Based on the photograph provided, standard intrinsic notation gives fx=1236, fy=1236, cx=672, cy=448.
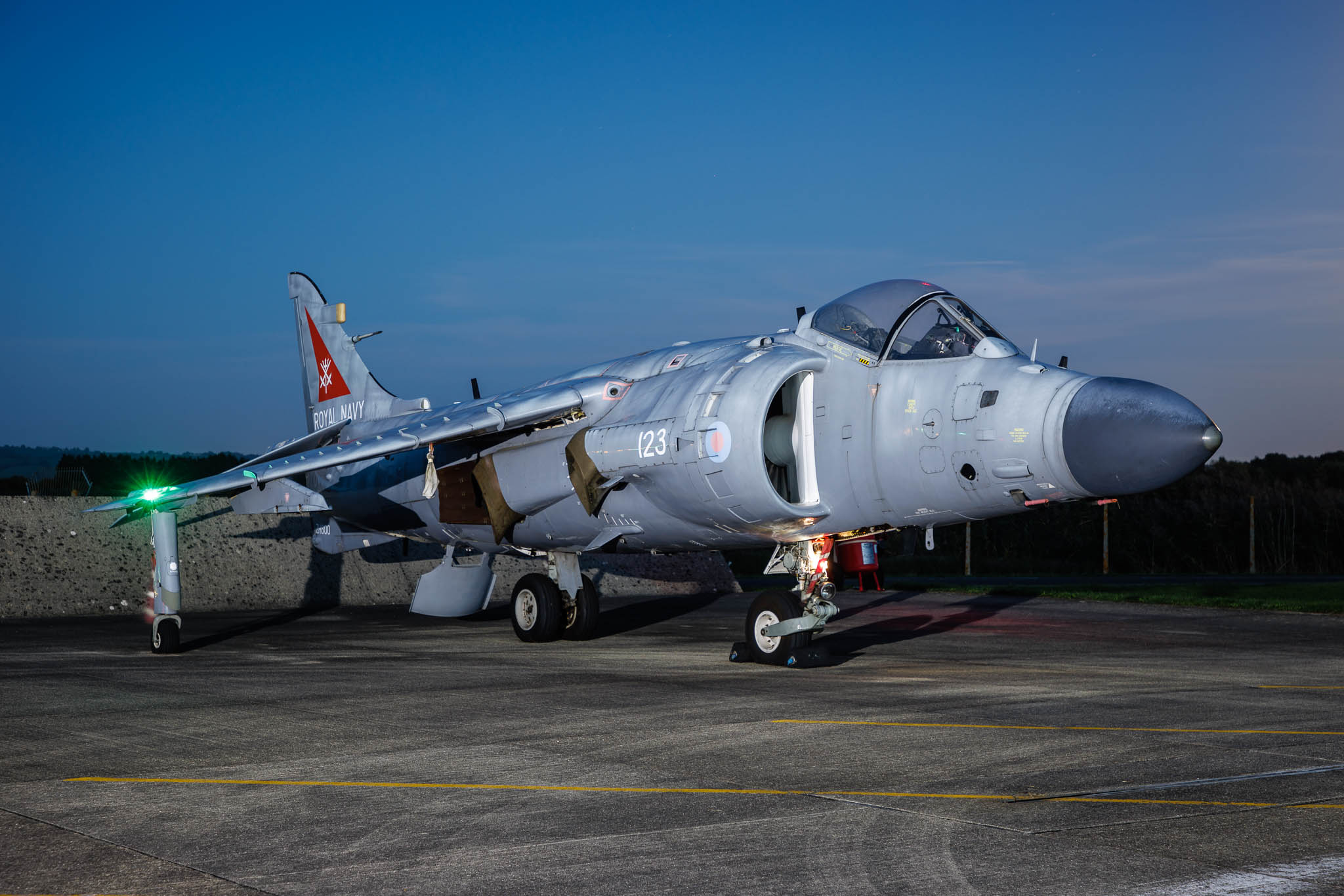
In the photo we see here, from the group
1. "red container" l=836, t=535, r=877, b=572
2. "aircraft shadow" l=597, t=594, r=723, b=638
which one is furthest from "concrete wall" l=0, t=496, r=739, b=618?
"red container" l=836, t=535, r=877, b=572

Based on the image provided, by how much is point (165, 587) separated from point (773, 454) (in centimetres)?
739

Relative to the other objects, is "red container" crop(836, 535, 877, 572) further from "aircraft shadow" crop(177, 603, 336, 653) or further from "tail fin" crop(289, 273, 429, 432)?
"tail fin" crop(289, 273, 429, 432)

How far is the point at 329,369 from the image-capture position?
19.7 m

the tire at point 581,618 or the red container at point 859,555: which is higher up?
the red container at point 859,555

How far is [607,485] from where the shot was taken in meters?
13.0

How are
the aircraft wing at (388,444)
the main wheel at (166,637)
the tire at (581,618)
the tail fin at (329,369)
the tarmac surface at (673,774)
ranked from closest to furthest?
the tarmac surface at (673,774) < the aircraft wing at (388,444) < the main wheel at (166,637) < the tire at (581,618) < the tail fin at (329,369)

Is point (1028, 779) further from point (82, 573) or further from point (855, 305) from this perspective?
point (82, 573)

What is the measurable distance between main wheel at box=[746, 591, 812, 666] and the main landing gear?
3.60 m

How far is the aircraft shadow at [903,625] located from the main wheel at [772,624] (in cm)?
46

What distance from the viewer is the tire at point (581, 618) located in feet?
51.6

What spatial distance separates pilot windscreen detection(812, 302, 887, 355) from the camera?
1172 centimetres

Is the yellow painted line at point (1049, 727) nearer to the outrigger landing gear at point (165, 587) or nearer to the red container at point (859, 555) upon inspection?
the red container at point (859, 555)

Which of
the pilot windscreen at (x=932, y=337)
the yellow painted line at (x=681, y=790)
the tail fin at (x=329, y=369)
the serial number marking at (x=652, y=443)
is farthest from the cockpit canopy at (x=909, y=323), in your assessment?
the tail fin at (x=329, y=369)

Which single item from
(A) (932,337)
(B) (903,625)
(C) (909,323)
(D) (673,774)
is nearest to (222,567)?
(B) (903,625)
